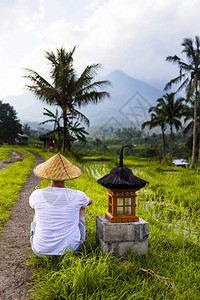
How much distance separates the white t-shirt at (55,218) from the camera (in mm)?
2656

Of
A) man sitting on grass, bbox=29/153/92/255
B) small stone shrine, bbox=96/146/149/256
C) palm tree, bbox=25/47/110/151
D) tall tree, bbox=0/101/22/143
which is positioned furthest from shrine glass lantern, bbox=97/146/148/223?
tall tree, bbox=0/101/22/143

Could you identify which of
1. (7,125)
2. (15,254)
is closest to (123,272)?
(15,254)

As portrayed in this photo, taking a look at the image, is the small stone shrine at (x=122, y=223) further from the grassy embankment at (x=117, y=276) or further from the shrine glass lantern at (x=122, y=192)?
the grassy embankment at (x=117, y=276)

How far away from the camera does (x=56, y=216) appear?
2650mm

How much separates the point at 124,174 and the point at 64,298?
1456mm

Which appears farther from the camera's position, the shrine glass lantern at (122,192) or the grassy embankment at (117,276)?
the shrine glass lantern at (122,192)

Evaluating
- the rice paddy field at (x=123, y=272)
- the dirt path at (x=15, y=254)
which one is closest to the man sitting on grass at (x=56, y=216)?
the rice paddy field at (x=123, y=272)

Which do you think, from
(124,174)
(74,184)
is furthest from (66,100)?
(124,174)

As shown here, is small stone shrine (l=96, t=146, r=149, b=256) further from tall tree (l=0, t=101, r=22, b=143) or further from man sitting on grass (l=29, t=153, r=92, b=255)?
tall tree (l=0, t=101, r=22, b=143)

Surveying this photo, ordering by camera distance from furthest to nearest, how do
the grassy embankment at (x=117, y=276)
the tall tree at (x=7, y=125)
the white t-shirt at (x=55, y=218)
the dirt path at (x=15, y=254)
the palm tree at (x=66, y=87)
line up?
1. the tall tree at (x=7, y=125)
2. the palm tree at (x=66, y=87)
3. the white t-shirt at (x=55, y=218)
4. the dirt path at (x=15, y=254)
5. the grassy embankment at (x=117, y=276)

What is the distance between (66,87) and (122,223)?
13443 mm

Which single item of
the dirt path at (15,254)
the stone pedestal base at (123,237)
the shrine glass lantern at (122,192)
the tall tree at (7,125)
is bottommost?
the dirt path at (15,254)

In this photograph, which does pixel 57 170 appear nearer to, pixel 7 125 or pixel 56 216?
pixel 56 216

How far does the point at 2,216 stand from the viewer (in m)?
4.46
